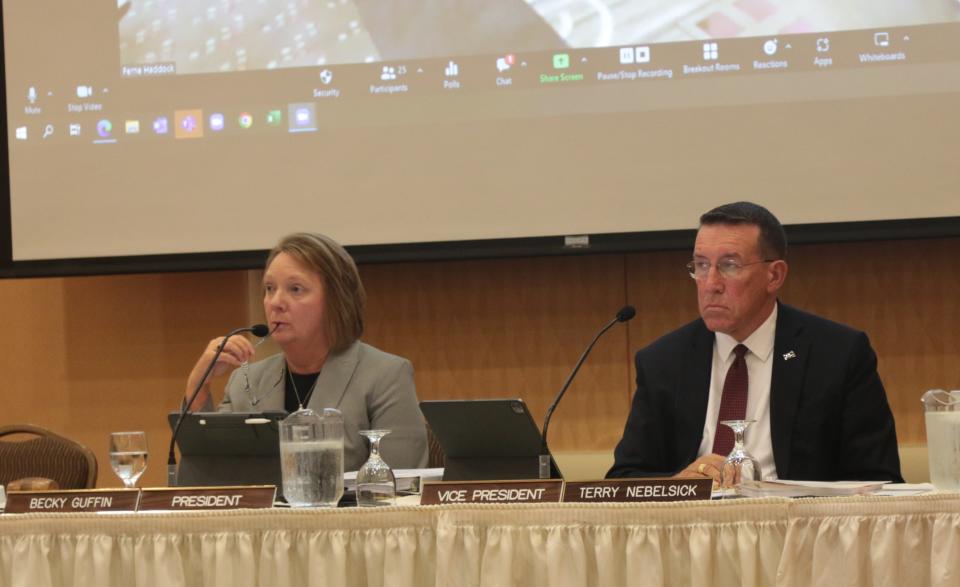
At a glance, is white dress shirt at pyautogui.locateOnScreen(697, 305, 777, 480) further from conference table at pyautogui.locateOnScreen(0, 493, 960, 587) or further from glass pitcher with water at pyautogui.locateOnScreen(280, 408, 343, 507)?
glass pitcher with water at pyautogui.locateOnScreen(280, 408, 343, 507)

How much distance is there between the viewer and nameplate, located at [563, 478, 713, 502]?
6.30 feet

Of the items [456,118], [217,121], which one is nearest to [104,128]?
[217,121]

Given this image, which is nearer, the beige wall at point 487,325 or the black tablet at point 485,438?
the black tablet at point 485,438

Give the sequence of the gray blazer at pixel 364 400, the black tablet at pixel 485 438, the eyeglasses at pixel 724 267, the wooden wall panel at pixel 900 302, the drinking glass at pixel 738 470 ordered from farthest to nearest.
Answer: the wooden wall panel at pixel 900 302 → the gray blazer at pixel 364 400 → the eyeglasses at pixel 724 267 → the black tablet at pixel 485 438 → the drinking glass at pixel 738 470

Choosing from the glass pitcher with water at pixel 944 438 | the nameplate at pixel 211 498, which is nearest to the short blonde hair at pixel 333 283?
the nameplate at pixel 211 498

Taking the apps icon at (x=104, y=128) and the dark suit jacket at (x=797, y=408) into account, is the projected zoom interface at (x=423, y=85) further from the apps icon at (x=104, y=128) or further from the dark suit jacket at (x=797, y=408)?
the dark suit jacket at (x=797, y=408)

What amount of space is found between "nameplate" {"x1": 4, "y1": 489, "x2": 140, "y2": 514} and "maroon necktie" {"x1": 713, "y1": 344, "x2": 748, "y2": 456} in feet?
4.59

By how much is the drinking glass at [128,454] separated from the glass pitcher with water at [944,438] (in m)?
1.54

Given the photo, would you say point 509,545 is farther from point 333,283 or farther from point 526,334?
point 526,334

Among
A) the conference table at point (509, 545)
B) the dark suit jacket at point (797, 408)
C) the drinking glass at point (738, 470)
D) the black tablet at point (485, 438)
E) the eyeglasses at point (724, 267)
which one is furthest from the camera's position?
the eyeglasses at point (724, 267)

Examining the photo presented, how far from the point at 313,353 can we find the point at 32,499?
1371 mm

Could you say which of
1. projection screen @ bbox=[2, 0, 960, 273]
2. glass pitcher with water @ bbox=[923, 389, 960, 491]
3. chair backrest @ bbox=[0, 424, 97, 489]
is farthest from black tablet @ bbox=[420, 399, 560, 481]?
projection screen @ bbox=[2, 0, 960, 273]

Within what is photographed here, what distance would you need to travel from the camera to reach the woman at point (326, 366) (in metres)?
3.20

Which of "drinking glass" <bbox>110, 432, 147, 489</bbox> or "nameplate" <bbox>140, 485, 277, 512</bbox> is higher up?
"drinking glass" <bbox>110, 432, 147, 489</bbox>
